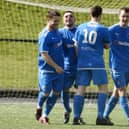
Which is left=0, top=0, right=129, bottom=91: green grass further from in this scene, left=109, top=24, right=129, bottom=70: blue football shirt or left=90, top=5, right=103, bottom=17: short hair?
left=90, top=5, right=103, bottom=17: short hair

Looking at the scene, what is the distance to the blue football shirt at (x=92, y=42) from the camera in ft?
38.7

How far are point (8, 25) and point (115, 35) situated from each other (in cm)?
1050

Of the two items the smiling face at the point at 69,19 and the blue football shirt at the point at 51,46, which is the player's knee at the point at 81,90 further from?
the smiling face at the point at 69,19

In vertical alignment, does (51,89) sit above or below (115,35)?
below

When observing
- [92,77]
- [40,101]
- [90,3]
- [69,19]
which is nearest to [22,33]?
[90,3]

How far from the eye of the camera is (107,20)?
2202 centimetres

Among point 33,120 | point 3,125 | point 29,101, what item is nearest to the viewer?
point 3,125

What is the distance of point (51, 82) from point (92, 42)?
2.93ft

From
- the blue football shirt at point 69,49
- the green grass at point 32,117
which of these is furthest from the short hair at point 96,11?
the green grass at point 32,117

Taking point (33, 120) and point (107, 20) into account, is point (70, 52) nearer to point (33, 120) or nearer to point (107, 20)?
point (33, 120)

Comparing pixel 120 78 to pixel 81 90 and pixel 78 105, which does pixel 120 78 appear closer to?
pixel 81 90

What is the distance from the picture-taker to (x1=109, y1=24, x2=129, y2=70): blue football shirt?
1193cm

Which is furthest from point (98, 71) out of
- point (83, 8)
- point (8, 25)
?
point (8, 25)

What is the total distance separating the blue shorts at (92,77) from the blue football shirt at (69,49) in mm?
498
